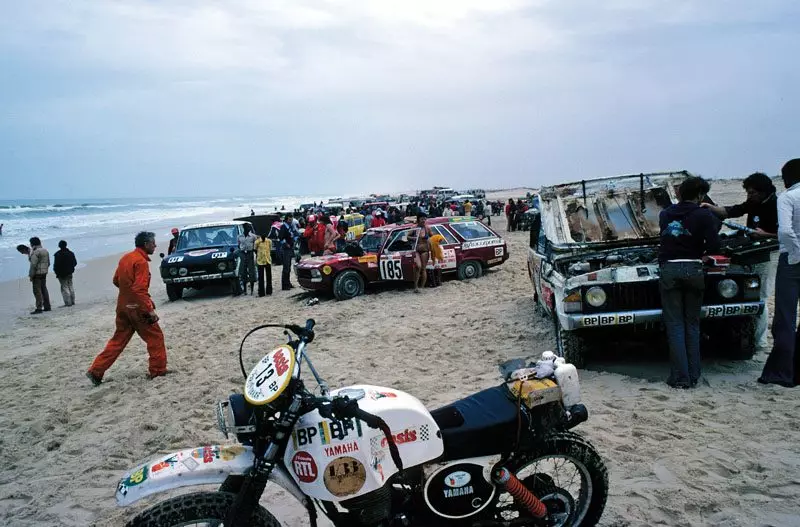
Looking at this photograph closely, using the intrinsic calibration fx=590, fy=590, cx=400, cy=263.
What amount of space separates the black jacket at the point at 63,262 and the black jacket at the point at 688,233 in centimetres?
1312

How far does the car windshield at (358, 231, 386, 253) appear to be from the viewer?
12.6 metres

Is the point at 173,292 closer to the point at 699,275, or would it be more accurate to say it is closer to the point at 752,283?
the point at 699,275

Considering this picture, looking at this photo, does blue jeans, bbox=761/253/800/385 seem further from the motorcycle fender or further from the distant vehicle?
the motorcycle fender

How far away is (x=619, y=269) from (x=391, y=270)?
6875 millimetres

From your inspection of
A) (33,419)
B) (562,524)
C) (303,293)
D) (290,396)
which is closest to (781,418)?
(562,524)

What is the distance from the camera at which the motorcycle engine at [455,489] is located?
2.93 m

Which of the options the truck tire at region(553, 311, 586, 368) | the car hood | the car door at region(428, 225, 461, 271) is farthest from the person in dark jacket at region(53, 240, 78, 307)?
the truck tire at region(553, 311, 586, 368)

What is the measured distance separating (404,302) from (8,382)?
21.0 ft

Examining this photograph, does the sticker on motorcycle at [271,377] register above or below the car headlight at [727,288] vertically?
above

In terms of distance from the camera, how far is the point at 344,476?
2660 millimetres

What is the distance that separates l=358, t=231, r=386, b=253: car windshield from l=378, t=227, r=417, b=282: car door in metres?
0.23

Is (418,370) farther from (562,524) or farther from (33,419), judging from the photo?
(33,419)

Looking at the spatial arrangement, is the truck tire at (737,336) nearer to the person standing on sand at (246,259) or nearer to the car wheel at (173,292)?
the person standing on sand at (246,259)

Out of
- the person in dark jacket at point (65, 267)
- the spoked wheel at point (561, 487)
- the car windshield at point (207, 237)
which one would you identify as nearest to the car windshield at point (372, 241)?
the car windshield at point (207, 237)
